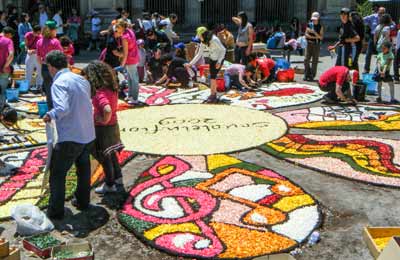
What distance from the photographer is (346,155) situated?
8.88 meters

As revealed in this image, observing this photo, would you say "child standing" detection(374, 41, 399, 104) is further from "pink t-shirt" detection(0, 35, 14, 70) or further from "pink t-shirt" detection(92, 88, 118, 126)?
"pink t-shirt" detection(0, 35, 14, 70)

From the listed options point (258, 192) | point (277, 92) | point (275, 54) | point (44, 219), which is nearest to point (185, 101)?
point (277, 92)

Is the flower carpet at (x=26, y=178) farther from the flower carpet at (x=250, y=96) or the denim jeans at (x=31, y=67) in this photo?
the denim jeans at (x=31, y=67)

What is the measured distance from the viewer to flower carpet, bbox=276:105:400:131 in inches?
420

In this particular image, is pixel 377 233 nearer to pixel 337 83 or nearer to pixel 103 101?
pixel 103 101

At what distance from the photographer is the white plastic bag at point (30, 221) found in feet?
20.0

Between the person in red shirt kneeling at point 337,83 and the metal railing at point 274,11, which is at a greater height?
the metal railing at point 274,11

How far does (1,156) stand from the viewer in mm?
8938

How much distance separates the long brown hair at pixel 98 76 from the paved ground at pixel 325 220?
1388mm

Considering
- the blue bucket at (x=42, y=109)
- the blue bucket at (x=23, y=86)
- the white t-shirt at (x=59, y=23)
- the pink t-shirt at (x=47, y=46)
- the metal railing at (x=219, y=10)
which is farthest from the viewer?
the metal railing at (x=219, y=10)

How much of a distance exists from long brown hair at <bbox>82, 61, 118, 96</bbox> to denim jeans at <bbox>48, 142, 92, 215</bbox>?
0.76 meters

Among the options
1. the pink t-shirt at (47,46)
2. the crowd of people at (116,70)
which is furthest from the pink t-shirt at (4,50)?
the pink t-shirt at (47,46)

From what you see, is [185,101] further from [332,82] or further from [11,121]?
[11,121]

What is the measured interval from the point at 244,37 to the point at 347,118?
4.77 meters
